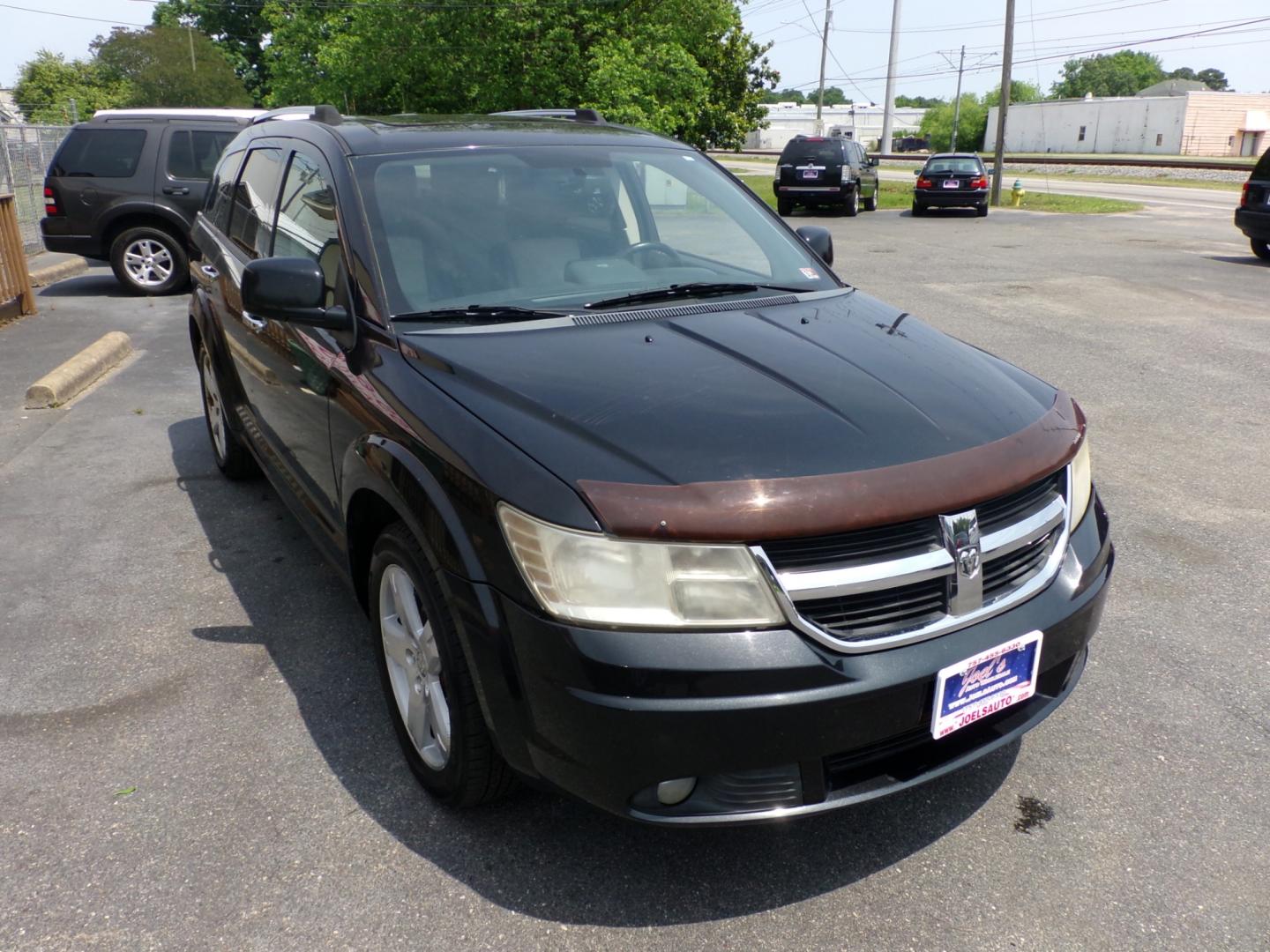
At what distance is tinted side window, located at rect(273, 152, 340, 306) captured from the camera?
11.1ft

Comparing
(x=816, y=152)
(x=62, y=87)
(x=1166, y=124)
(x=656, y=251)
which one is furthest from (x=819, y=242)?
(x=1166, y=124)

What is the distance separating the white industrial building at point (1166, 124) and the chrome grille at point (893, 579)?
281ft

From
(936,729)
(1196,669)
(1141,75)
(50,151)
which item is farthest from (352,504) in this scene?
(1141,75)

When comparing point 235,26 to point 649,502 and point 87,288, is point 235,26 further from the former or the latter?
point 649,502

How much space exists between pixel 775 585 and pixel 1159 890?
4.25ft

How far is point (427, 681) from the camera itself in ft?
9.20

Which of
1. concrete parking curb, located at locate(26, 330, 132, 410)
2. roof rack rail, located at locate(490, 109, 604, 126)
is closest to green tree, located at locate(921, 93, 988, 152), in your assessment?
concrete parking curb, located at locate(26, 330, 132, 410)

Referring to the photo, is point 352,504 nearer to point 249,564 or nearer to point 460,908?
point 460,908

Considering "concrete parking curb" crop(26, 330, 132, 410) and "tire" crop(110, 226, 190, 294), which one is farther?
"tire" crop(110, 226, 190, 294)

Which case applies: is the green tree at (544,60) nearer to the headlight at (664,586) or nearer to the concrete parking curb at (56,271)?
the concrete parking curb at (56,271)

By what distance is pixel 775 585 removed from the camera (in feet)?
7.25

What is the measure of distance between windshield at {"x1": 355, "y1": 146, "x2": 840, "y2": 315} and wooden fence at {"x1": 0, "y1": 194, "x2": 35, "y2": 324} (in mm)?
8639

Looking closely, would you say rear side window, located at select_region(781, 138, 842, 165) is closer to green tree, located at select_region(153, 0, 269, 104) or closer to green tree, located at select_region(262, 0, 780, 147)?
green tree, located at select_region(262, 0, 780, 147)

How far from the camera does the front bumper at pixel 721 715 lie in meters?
2.17
